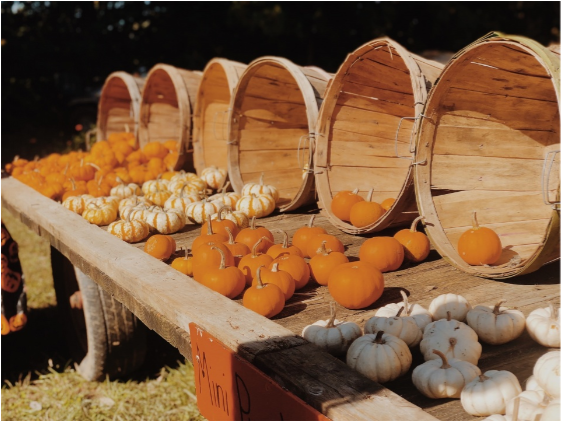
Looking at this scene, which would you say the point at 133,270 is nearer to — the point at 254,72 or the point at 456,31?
the point at 254,72

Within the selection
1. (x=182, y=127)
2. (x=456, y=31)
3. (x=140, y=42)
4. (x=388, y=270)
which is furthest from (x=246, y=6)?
(x=388, y=270)

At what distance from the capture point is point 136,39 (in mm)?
11344

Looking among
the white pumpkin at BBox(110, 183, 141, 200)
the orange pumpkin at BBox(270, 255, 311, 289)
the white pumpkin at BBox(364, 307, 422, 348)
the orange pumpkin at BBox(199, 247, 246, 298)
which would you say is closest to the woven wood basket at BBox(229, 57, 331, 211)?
the white pumpkin at BBox(110, 183, 141, 200)

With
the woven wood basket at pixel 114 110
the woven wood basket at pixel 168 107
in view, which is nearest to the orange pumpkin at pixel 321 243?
the woven wood basket at pixel 168 107

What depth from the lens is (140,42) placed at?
1137 cm

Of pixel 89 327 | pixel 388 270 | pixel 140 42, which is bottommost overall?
pixel 89 327

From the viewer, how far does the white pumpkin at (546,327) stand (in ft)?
4.90

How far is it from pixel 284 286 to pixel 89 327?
204cm

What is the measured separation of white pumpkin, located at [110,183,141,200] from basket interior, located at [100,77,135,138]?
5.95 feet

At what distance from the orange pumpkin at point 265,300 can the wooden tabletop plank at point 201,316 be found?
14cm

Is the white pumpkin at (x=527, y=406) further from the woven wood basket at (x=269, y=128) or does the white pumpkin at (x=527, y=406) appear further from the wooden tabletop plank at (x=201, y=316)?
the woven wood basket at (x=269, y=128)

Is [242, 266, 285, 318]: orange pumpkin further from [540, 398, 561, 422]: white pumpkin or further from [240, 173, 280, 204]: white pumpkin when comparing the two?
[240, 173, 280, 204]: white pumpkin

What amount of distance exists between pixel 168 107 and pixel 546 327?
4.10 meters

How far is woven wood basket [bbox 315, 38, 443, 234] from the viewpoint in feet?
8.88
